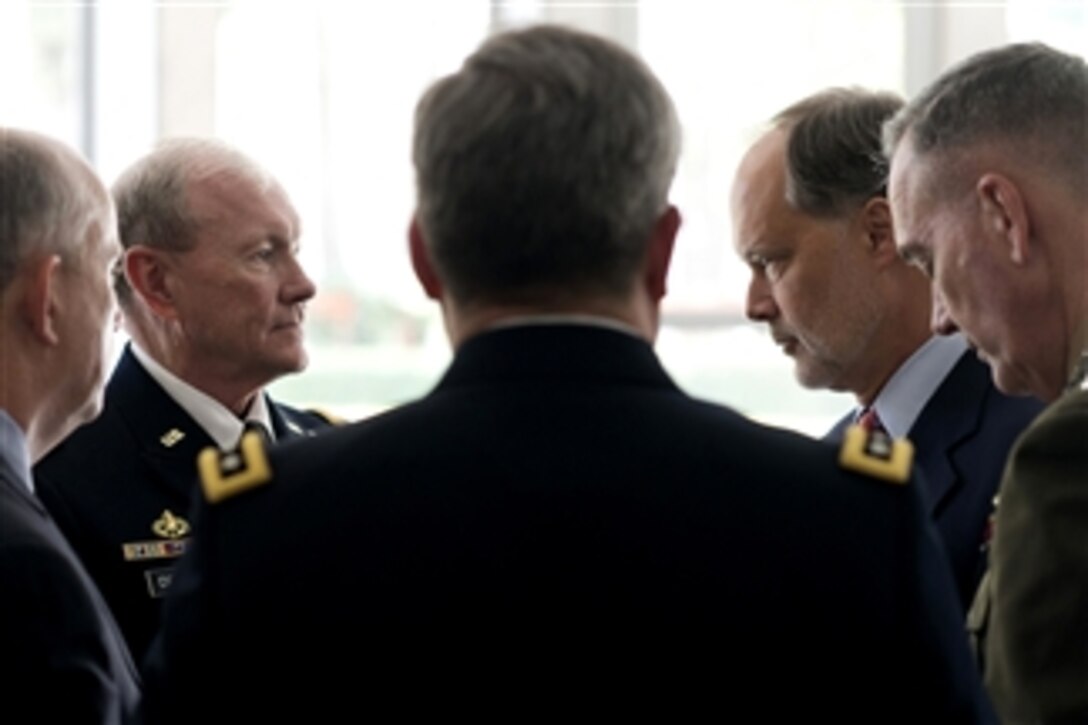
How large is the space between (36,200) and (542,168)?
2.78ft

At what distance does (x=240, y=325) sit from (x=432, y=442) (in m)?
1.83

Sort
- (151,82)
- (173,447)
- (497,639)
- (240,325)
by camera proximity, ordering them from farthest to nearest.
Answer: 1. (151,82)
2. (240,325)
3. (173,447)
4. (497,639)

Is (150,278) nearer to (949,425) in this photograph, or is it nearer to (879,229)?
(879,229)

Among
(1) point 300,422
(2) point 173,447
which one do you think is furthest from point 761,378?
(2) point 173,447

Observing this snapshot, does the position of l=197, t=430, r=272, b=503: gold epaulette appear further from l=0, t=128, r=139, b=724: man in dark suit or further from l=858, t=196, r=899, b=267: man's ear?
l=858, t=196, r=899, b=267: man's ear

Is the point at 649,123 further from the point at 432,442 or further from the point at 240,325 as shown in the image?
the point at 240,325

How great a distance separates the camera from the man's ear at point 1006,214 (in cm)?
229

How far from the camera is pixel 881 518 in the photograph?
1.53 metres

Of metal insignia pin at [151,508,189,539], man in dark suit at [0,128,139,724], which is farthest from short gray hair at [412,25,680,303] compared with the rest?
metal insignia pin at [151,508,189,539]

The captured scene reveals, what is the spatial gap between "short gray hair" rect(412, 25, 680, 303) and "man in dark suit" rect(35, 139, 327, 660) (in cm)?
161

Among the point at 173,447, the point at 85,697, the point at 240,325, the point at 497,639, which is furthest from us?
the point at 240,325

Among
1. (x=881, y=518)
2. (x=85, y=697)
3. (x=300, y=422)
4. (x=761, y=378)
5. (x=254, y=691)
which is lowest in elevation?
(x=761, y=378)

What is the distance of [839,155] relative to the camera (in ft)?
10.6

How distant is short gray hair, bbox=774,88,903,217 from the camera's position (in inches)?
126
